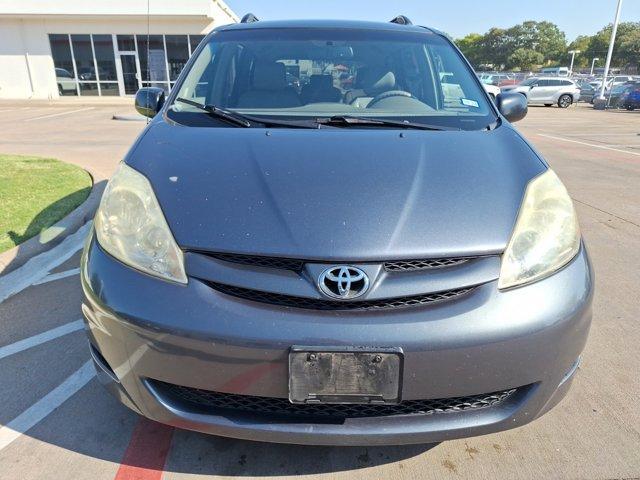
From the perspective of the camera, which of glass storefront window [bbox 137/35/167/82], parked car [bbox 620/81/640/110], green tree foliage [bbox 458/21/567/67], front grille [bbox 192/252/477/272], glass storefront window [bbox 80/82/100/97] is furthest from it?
green tree foliage [bbox 458/21/567/67]

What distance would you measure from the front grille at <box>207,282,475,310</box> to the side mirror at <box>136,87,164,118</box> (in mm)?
1994

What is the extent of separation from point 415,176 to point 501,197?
12.9 inches

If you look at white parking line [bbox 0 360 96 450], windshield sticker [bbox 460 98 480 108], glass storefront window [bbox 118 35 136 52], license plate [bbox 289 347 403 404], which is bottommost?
white parking line [bbox 0 360 96 450]

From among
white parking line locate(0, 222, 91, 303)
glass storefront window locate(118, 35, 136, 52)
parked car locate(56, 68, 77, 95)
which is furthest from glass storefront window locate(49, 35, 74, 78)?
white parking line locate(0, 222, 91, 303)

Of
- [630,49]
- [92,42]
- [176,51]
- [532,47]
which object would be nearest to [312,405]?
[176,51]

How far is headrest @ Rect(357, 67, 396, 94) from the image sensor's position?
9.78 ft

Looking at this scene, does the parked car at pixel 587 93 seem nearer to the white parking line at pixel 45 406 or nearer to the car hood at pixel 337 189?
the car hood at pixel 337 189

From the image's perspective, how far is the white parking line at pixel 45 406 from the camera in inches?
84.7

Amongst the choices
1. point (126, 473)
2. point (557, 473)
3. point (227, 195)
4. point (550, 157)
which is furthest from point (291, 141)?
point (550, 157)

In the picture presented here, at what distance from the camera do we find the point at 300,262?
1.65 meters

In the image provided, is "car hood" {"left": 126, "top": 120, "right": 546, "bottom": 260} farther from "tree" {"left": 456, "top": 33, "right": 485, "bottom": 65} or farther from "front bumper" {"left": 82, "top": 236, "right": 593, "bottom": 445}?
"tree" {"left": 456, "top": 33, "right": 485, "bottom": 65}

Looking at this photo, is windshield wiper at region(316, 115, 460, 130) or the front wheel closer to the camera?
windshield wiper at region(316, 115, 460, 130)

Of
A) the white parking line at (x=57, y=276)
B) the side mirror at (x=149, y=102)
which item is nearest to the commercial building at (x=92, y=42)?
the white parking line at (x=57, y=276)

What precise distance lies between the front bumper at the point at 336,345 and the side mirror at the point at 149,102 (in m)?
1.76
